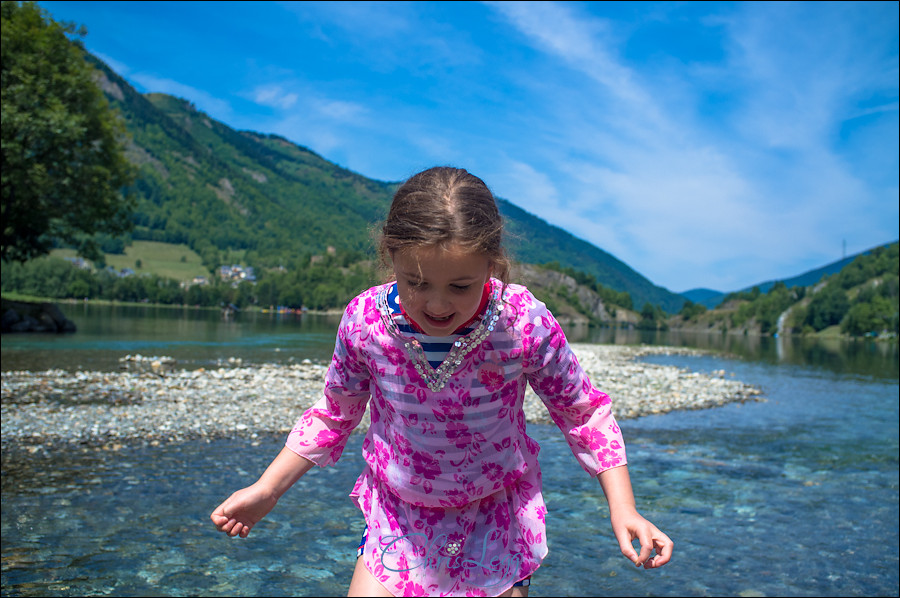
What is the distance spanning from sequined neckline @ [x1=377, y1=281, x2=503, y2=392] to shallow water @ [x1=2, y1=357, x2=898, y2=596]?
3418 mm

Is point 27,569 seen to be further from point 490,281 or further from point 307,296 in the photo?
point 307,296

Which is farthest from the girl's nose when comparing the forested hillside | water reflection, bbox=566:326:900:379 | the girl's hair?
the forested hillside

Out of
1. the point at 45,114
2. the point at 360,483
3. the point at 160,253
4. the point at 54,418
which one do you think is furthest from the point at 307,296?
the point at 360,483

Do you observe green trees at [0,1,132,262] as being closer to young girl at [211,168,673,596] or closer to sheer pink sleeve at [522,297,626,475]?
young girl at [211,168,673,596]

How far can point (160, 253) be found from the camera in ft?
552

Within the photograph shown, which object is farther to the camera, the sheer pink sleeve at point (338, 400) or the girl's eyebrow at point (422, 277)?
the sheer pink sleeve at point (338, 400)

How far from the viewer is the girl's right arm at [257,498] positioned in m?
2.38

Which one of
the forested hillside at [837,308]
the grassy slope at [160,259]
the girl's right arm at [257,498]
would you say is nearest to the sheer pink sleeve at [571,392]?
the girl's right arm at [257,498]

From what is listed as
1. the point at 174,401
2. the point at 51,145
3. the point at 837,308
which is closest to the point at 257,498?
the point at 174,401

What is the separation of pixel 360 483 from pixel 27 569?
3.89m

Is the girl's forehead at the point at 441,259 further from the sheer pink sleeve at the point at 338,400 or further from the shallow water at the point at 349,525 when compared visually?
the shallow water at the point at 349,525

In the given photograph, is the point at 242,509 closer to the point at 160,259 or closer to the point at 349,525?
the point at 349,525

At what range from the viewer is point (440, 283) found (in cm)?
215

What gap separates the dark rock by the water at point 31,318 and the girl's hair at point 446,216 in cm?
3283
